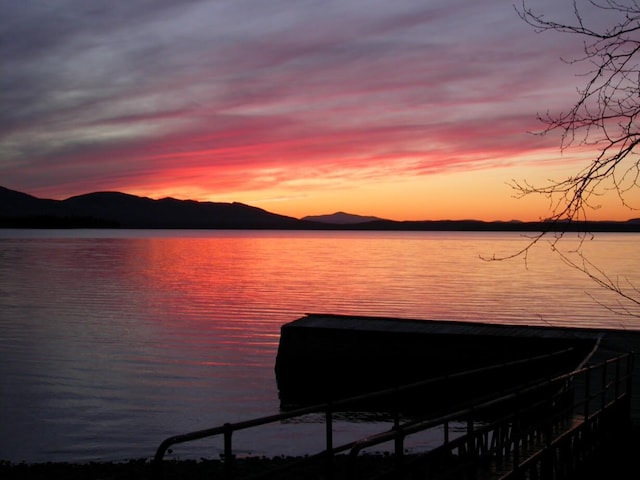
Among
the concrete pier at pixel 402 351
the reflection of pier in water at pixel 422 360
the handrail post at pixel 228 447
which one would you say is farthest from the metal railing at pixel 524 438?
the concrete pier at pixel 402 351

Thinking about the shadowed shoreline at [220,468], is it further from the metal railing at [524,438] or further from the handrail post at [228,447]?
the handrail post at [228,447]

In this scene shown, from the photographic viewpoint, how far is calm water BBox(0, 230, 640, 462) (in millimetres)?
17078

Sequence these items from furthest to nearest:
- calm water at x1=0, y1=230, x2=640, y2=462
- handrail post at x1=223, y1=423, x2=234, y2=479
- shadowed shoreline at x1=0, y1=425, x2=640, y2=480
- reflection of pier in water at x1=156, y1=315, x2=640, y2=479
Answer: reflection of pier in water at x1=156, y1=315, x2=640, y2=479, calm water at x1=0, y1=230, x2=640, y2=462, shadowed shoreline at x1=0, y1=425, x2=640, y2=480, handrail post at x1=223, y1=423, x2=234, y2=479

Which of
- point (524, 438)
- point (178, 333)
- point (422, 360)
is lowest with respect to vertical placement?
point (178, 333)

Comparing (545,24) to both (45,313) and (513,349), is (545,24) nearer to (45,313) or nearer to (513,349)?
(513,349)

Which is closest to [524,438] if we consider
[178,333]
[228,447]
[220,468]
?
[228,447]

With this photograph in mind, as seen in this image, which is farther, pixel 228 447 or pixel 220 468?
pixel 220 468

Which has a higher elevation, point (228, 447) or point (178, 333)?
point (228, 447)

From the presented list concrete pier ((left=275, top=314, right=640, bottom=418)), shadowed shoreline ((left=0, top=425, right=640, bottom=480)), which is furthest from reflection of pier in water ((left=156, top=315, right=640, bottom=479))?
shadowed shoreline ((left=0, top=425, right=640, bottom=480))

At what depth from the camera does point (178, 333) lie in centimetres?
3294

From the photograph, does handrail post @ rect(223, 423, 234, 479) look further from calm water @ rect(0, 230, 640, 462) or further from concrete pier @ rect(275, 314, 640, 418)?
concrete pier @ rect(275, 314, 640, 418)

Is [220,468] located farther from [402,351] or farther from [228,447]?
[402,351]

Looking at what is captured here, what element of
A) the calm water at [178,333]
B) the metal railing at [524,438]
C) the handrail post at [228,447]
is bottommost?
the calm water at [178,333]

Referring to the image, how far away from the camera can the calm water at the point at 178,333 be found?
17.1 m
